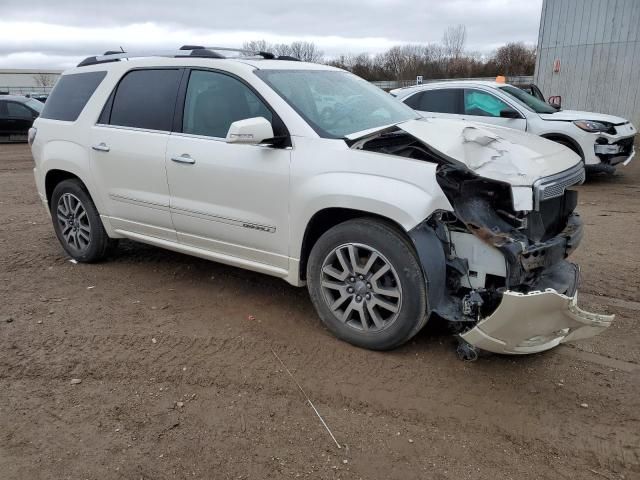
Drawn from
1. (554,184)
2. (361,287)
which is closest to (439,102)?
(554,184)

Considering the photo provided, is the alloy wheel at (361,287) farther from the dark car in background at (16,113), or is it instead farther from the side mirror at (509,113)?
the dark car in background at (16,113)

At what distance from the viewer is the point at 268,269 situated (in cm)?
408

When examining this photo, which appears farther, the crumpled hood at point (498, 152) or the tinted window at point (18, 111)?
the tinted window at point (18, 111)

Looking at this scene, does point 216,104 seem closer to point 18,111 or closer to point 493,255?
point 493,255

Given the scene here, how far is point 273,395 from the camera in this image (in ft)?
10.7

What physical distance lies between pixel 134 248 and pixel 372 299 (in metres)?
3.50

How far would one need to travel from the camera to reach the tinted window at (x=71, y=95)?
5.12 metres

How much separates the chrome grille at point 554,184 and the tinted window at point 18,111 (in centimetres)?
1859

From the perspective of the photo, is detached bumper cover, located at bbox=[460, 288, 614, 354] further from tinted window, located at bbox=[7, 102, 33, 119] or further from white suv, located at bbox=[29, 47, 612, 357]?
tinted window, located at bbox=[7, 102, 33, 119]

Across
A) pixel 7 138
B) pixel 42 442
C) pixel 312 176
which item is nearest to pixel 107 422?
pixel 42 442

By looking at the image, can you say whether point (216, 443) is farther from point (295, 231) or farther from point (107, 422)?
point (295, 231)

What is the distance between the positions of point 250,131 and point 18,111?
17.5 meters

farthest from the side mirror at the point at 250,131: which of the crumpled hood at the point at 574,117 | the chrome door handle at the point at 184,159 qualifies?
the crumpled hood at the point at 574,117

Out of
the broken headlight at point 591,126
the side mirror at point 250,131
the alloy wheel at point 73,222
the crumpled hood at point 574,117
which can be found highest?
the side mirror at point 250,131
